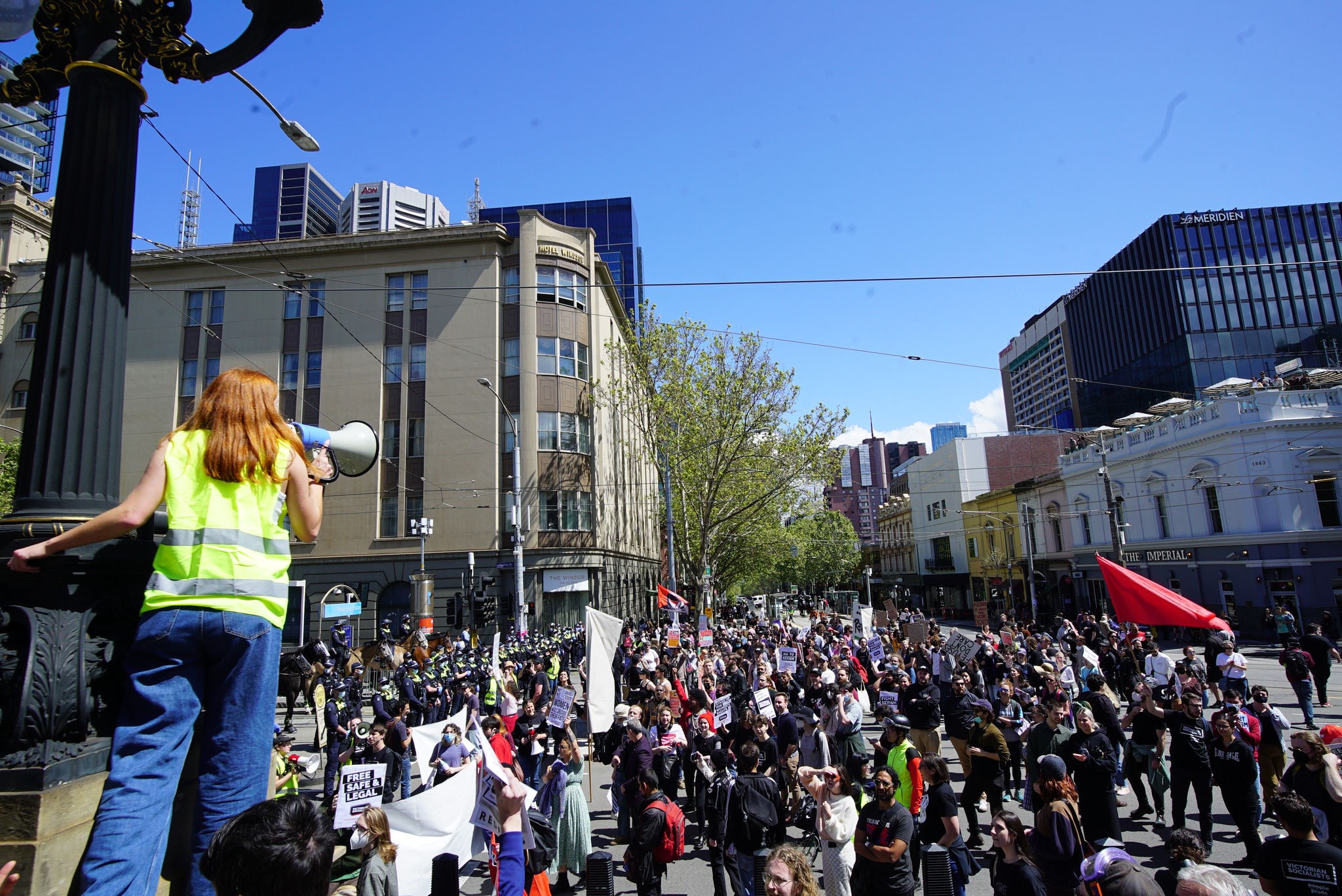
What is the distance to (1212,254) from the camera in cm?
7131

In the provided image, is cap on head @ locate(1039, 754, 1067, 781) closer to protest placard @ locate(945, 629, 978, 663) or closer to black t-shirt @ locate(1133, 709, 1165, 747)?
black t-shirt @ locate(1133, 709, 1165, 747)

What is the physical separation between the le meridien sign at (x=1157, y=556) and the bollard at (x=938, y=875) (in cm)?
3343

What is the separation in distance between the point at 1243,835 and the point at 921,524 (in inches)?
2696

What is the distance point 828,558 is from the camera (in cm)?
8600

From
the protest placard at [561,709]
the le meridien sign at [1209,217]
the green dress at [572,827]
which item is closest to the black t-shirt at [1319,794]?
the green dress at [572,827]

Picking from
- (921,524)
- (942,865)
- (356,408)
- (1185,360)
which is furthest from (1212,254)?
(942,865)

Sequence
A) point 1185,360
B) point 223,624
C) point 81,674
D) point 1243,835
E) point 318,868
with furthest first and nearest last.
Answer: point 1185,360
point 1243,835
point 81,674
point 223,624
point 318,868

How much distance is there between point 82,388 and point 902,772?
24.2ft

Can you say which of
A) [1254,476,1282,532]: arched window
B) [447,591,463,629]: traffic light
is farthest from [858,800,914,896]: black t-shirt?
[1254,476,1282,532]: arched window

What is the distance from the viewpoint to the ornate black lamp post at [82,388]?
252 cm

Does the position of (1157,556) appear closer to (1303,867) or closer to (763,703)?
(763,703)

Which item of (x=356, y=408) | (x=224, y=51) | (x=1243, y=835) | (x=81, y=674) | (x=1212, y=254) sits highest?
(x=1212, y=254)

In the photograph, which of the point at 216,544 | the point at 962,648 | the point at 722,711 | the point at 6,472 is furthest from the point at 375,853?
the point at 6,472

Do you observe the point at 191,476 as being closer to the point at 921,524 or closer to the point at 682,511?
the point at 682,511
